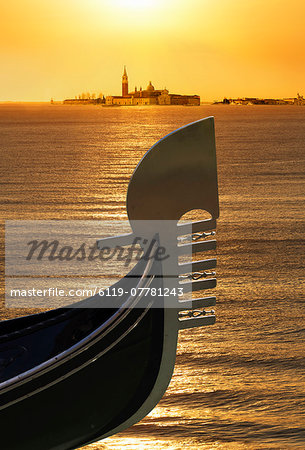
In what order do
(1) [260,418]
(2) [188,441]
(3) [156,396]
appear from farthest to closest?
(1) [260,418], (2) [188,441], (3) [156,396]

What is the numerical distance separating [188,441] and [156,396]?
3.11ft

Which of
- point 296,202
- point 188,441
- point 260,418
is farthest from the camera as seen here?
point 296,202

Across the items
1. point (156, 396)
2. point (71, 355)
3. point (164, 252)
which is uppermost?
point (164, 252)

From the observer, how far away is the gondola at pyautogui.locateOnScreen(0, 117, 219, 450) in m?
3.77

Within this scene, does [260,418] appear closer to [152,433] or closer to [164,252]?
[152,433]

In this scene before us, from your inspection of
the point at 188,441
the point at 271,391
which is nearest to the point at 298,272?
the point at 271,391

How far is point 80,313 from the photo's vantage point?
4.45m

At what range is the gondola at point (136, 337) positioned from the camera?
3.77 metres

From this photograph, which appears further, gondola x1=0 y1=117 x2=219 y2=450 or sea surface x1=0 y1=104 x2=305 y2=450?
sea surface x1=0 y1=104 x2=305 y2=450

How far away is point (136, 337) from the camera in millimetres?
3953

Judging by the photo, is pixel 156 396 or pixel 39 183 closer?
pixel 156 396

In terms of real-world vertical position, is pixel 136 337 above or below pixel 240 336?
above

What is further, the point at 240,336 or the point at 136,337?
the point at 240,336

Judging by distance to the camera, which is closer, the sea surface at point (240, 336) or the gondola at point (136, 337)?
the gondola at point (136, 337)
